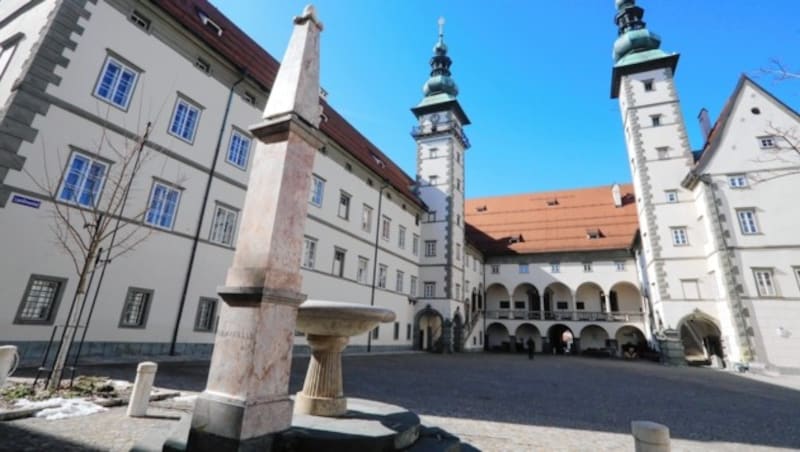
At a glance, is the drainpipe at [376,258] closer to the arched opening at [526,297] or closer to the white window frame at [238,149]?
the white window frame at [238,149]

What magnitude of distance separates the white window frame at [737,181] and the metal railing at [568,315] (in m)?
12.6

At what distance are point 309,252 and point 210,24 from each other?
10633 millimetres

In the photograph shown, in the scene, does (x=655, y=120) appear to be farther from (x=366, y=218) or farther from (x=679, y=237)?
(x=366, y=218)

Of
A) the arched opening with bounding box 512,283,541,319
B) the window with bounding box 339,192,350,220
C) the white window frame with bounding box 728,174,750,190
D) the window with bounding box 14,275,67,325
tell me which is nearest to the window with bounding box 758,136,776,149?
the white window frame with bounding box 728,174,750,190

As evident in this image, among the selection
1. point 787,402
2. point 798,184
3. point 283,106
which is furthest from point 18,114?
point 798,184

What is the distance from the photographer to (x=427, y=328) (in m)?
28.4

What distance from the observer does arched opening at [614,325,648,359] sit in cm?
2864

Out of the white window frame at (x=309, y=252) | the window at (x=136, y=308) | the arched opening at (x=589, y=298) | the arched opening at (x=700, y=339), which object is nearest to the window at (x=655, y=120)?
the arched opening at (x=700, y=339)

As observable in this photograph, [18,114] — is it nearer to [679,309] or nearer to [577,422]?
[577,422]

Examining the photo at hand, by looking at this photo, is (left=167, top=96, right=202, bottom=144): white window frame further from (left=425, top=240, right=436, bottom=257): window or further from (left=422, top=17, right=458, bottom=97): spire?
(left=422, top=17, right=458, bottom=97): spire

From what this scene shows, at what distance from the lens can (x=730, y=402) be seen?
8766 mm

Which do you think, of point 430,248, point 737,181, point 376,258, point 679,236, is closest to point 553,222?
point 679,236

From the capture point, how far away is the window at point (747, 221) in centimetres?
1970

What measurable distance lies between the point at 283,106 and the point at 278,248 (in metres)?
1.64
